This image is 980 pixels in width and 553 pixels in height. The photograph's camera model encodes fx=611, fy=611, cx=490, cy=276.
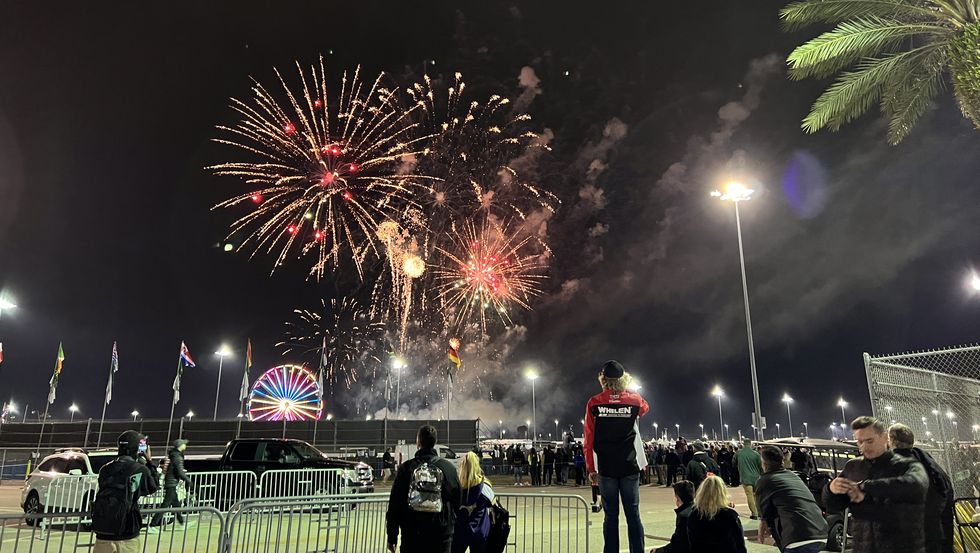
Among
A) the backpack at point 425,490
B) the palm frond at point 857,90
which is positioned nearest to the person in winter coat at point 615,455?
the backpack at point 425,490

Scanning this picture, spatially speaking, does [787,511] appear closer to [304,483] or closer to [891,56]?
[304,483]

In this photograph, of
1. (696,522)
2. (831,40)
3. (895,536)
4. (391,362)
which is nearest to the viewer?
(895,536)

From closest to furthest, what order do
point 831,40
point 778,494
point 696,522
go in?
point 696,522 < point 778,494 < point 831,40

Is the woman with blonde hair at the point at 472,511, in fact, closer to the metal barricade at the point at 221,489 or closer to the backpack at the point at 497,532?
the backpack at the point at 497,532

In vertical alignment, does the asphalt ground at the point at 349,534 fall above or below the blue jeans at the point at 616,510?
below

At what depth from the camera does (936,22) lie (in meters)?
13.6

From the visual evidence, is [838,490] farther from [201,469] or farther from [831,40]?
[201,469]

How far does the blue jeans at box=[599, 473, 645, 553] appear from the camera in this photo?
5.92 m

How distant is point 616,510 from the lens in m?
6.05

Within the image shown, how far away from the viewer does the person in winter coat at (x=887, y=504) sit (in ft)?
13.7

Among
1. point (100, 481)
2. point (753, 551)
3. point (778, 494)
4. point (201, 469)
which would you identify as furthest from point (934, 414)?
point (201, 469)

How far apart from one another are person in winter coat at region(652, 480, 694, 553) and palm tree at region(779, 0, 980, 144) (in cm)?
1156

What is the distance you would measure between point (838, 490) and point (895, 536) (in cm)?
45

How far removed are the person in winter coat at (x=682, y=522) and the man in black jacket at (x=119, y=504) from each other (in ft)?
17.3
